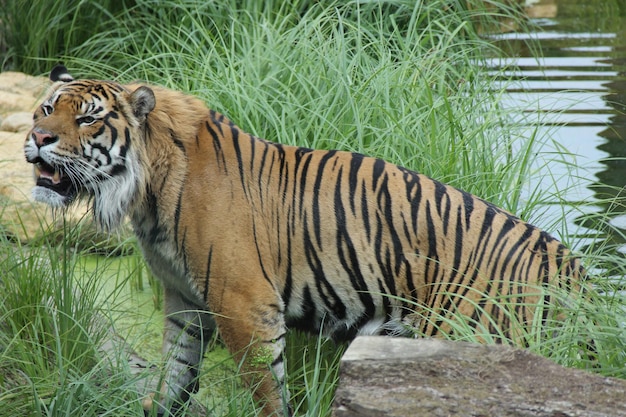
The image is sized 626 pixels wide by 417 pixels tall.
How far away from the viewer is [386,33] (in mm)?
6703

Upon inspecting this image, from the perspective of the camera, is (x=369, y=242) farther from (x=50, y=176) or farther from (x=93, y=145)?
(x=50, y=176)

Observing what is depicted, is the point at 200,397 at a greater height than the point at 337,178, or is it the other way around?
the point at 337,178

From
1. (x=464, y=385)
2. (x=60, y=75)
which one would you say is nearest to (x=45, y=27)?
(x=60, y=75)

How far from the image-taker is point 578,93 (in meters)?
8.72

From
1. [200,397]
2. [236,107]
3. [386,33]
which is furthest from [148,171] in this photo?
[386,33]

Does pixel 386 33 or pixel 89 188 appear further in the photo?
pixel 386 33

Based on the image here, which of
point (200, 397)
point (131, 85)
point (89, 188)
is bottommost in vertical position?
point (200, 397)

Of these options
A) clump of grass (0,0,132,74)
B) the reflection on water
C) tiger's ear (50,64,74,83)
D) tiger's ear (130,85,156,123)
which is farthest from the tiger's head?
clump of grass (0,0,132,74)

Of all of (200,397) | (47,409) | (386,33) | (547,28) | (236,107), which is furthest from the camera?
(547,28)

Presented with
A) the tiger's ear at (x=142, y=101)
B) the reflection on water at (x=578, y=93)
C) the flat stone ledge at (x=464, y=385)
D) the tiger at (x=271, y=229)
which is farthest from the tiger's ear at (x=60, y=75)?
the reflection on water at (x=578, y=93)

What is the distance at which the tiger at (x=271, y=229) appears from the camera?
12.4ft

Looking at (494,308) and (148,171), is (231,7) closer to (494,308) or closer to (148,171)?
(148,171)

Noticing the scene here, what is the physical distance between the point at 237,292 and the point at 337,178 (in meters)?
0.63

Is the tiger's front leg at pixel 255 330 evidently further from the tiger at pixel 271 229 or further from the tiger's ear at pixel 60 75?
the tiger's ear at pixel 60 75
